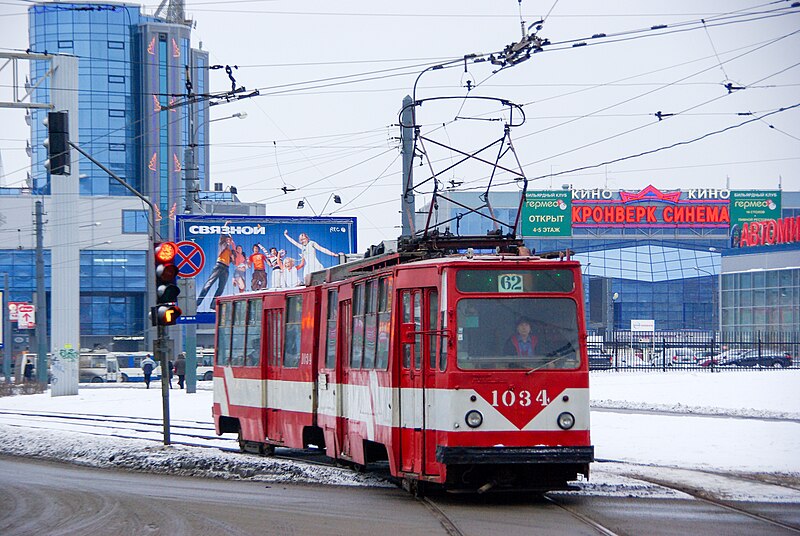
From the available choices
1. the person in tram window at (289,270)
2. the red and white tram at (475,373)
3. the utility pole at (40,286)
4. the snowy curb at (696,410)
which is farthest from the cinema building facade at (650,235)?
the red and white tram at (475,373)

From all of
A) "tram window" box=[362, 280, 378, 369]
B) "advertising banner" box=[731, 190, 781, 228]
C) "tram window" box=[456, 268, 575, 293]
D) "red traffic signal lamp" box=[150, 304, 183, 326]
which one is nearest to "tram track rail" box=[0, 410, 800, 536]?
"tram window" box=[362, 280, 378, 369]

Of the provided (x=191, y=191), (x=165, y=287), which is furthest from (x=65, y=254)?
(x=165, y=287)

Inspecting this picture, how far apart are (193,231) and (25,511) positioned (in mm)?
32501

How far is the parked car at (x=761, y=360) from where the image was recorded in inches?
2055

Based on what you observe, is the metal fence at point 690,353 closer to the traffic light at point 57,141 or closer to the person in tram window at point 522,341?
the traffic light at point 57,141

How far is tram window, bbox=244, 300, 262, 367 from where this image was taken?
67.3 ft

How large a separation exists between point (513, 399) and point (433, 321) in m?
1.31

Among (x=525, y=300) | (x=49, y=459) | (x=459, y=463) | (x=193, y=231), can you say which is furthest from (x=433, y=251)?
(x=193, y=231)

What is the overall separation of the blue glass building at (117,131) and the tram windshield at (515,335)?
8019cm

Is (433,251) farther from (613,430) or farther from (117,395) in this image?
(117,395)

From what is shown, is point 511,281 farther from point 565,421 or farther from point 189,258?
point 189,258

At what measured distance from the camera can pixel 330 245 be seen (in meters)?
46.8

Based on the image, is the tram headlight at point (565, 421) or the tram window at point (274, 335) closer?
the tram headlight at point (565, 421)

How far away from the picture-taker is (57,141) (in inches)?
926
